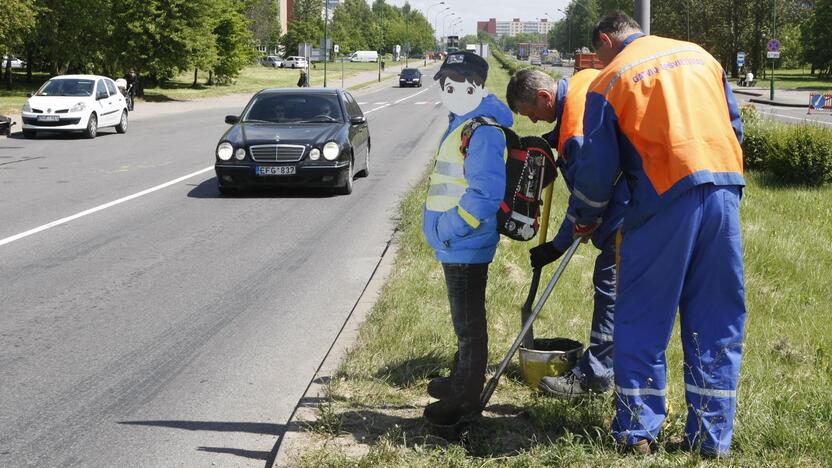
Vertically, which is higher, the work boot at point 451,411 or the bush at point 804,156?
the bush at point 804,156

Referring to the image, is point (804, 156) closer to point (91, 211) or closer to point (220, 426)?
point (91, 211)

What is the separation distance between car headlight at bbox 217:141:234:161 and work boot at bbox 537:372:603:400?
30.7ft

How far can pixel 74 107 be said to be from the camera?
24.7 m

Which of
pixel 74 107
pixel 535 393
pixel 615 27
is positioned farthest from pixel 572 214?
pixel 74 107

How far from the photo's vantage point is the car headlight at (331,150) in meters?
13.9

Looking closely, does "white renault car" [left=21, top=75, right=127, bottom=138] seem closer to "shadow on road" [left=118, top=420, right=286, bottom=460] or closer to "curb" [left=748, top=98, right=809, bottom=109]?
"shadow on road" [left=118, top=420, right=286, bottom=460]

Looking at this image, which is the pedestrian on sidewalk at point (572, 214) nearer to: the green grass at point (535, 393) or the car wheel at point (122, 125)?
the green grass at point (535, 393)

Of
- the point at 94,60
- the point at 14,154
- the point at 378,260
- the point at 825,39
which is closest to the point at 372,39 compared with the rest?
the point at 825,39

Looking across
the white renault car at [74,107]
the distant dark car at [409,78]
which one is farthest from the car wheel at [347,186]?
the distant dark car at [409,78]

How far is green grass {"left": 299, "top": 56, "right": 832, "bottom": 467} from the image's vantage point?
13.5 ft

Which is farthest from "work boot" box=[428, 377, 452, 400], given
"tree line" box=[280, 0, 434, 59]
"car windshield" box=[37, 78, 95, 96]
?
"tree line" box=[280, 0, 434, 59]

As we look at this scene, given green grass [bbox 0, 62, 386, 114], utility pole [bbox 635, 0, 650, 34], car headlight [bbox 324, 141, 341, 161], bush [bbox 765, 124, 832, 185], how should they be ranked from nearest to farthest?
utility pole [bbox 635, 0, 650, 34]
bush [bbox 765, 124, 832, 185]
car headlight [bbox 324, 141, 341, 161]
green grass [bbox 0, 62, 386, 114]

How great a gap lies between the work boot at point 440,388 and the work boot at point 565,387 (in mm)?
648

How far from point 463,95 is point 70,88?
78.2 feet
